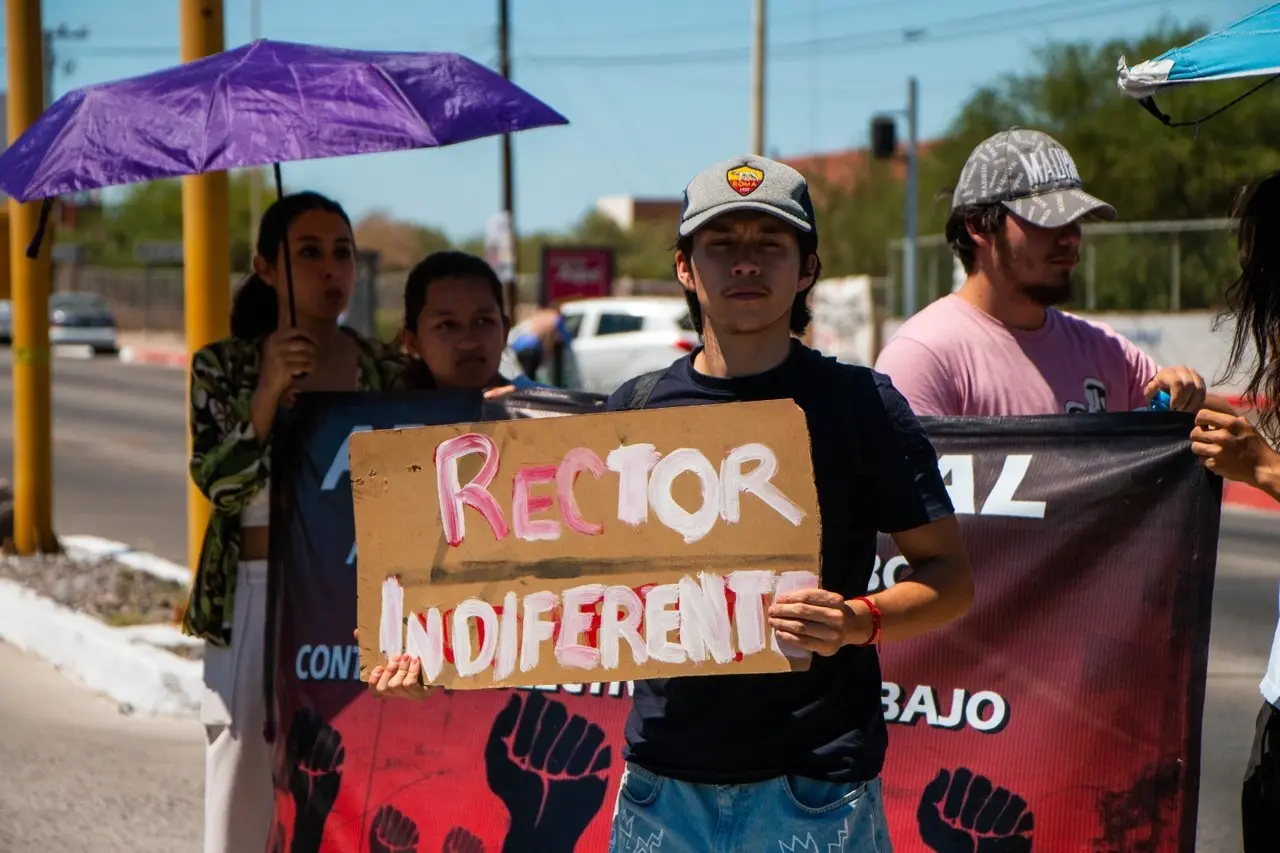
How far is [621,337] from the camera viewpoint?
2375 centimetres

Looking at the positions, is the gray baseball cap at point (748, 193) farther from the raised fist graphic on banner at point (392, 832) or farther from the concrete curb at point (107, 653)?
the concrete curb at point (107, 653)

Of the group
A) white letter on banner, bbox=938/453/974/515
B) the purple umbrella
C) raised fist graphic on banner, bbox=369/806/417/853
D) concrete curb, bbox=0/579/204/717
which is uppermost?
the purple umbrella

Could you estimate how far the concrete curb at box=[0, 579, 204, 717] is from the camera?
276 inches

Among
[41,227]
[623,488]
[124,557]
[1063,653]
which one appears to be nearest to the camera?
[623,488]

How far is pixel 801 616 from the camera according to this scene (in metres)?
2.59

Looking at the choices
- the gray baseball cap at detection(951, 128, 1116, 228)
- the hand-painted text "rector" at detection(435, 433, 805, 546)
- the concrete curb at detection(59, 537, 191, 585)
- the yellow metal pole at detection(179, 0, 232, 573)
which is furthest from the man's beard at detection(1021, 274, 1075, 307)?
the concrete curb at detection(59, 537, 191, 585)

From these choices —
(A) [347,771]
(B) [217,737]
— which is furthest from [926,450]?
(B) [217,737]

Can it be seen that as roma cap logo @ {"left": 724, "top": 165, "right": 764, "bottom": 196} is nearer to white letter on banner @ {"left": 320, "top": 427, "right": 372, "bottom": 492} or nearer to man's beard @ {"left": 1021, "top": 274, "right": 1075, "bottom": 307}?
man's beard @ {"left": 1021, "top": 274, "right": 1075, "bottom": 307}

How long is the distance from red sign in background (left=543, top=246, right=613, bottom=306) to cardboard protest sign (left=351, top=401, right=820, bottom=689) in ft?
57.9

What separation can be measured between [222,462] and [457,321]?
73 cm

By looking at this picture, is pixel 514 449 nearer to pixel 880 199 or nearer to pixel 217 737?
pixel 217 737

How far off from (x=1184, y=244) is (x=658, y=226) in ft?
227

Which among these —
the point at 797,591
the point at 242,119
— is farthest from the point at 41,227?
the point at 797,591

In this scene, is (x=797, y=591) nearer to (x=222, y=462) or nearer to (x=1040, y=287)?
(x=1040, y=287)
